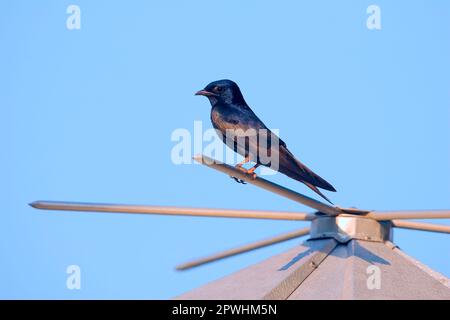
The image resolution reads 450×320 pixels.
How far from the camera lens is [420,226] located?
6016 mm

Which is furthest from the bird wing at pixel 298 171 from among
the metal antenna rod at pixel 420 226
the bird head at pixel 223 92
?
the bird head at pixel 223 92

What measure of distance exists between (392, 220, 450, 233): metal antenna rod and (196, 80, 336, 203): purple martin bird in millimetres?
487

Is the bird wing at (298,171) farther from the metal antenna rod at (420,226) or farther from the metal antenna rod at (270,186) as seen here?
the metal antenna rod at (420,226)

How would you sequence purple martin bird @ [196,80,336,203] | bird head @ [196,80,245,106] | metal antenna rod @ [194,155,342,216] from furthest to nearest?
bird head @ [196,80,245,106]
purple martin bird @ [196,80,336,203]
metal antenna rod @ [194,155,342,216]

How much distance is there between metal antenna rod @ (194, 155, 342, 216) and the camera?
187 inches

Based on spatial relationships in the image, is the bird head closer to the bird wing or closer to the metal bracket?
the bird wing

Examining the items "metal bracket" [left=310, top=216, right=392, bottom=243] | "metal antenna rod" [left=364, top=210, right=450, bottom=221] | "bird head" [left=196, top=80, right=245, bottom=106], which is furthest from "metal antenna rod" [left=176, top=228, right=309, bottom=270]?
"bird head" [left=196, top=80, right=245, bottom=106]

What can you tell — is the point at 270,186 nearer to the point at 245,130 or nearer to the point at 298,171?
the point at 298,171

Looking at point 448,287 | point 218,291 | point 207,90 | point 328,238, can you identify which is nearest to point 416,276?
point 448,287

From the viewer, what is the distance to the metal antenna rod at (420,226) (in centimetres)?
596

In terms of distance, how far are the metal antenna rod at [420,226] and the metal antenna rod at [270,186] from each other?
0.41m

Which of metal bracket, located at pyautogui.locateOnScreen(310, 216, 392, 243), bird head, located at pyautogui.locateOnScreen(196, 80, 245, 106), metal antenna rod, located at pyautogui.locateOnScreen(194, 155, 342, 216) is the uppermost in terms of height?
bird head, located at pyautogui.locateOnScreen(196, 80, 245, 106)
